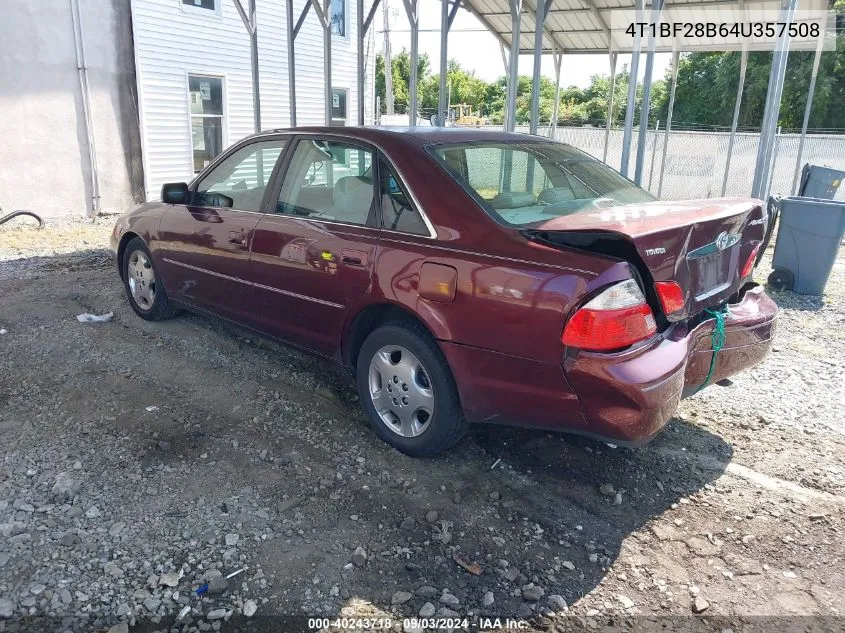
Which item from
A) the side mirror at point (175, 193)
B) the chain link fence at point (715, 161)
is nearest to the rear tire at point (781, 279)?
the side mirror at point (175, 193)

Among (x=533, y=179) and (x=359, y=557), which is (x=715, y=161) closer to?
(x=533, y=179)

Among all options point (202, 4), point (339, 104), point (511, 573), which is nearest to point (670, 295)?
point (511, 573)

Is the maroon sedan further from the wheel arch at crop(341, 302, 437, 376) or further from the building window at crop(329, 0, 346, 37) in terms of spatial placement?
the building window at crop(329, 0, 346, 37)

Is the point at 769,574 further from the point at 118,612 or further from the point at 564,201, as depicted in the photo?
the point at 118,612

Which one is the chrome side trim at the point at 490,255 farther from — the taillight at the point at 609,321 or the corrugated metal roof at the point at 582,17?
the corrugated metal roof at the point at 582,17

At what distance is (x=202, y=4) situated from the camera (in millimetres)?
12570

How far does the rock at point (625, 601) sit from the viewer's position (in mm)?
2586

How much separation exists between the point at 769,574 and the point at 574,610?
87cm

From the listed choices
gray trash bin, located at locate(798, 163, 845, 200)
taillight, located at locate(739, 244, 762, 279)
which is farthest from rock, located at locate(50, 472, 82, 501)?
gray trash bin, located at locate(798, 163, 845, 200)

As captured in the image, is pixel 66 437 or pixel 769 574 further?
pixel 66 437

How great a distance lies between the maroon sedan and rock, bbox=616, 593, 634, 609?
0.64 m

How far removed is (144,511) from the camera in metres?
3.06

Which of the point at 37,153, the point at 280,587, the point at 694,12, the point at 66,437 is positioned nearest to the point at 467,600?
the point at 280,587

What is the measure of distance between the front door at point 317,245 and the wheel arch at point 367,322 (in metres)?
0.07
